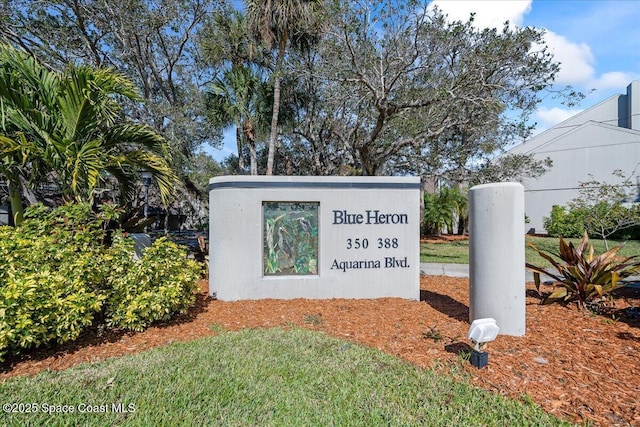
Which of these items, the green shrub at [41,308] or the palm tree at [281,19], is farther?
the palm tree at [281,19]

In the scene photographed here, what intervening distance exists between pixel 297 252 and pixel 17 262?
149 inches

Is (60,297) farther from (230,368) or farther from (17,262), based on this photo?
(230,368)

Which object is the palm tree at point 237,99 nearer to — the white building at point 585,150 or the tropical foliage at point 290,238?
the tropical foliage at point 290,238

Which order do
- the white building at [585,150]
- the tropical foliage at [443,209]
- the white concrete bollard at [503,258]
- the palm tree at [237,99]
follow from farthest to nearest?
the white building at [585,150] < the tropical foliage at [443,209] < the palm tree at [237,99] < the white concrete bollard at [503,258]

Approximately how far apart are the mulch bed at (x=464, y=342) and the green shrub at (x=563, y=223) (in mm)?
15813

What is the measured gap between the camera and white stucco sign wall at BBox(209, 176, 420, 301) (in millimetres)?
5848

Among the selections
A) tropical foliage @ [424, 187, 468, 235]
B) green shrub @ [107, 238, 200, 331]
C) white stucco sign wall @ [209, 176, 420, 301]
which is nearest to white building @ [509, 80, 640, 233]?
tropical foliage @ [424, 187, 468, 235]

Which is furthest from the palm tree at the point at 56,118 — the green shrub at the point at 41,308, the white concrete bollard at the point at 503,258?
the white concrete bollard at the point at 503,258

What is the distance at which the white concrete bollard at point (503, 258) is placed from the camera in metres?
4.09

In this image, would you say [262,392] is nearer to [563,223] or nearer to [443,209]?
[443,209]

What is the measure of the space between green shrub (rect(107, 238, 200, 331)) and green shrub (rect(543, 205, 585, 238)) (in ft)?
69.5

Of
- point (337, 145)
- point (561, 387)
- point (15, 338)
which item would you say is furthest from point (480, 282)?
point (337, 145)

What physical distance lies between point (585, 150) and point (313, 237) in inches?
923

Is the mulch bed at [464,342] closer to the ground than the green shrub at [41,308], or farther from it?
closer to the ground
